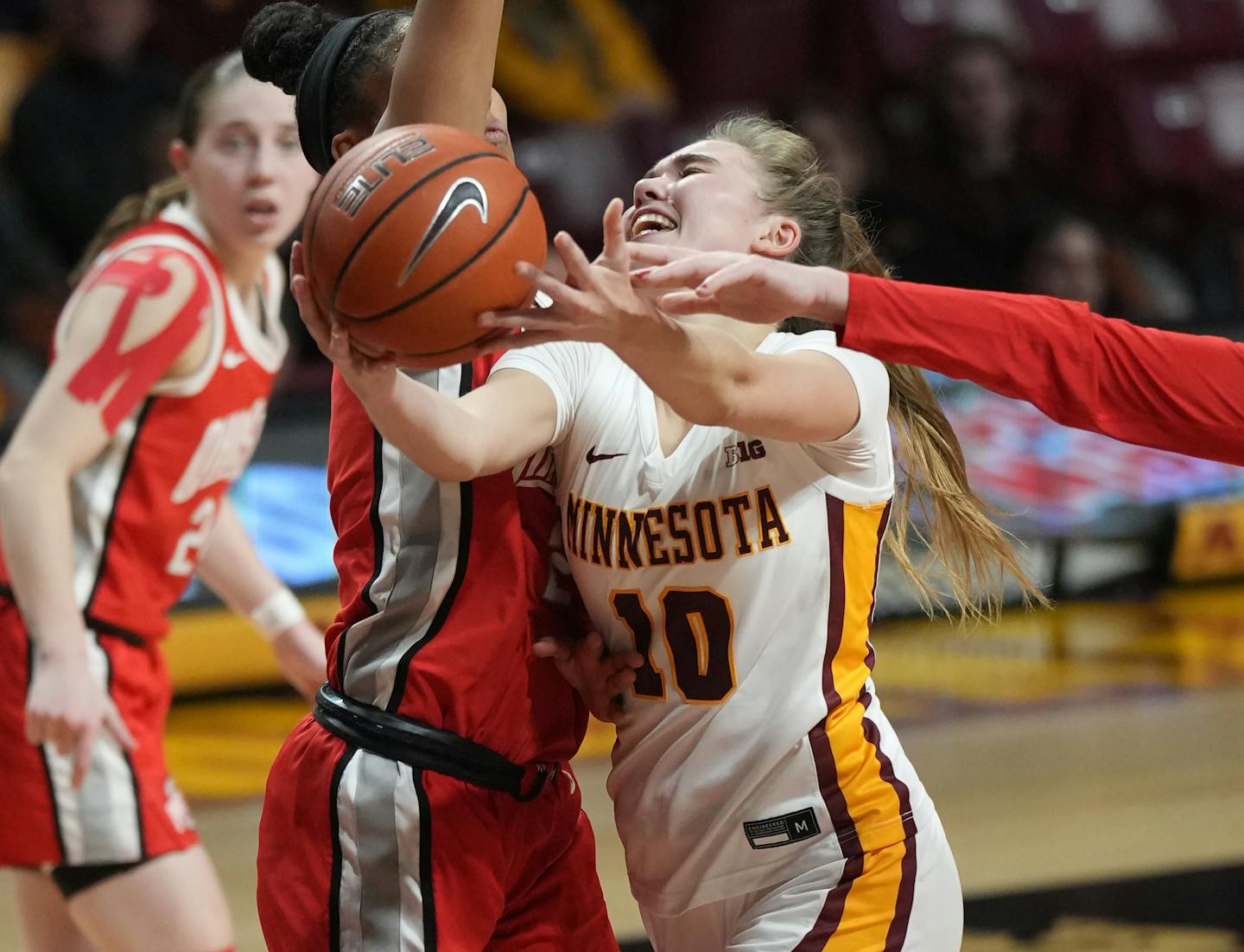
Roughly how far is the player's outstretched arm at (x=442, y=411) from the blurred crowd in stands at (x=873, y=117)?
5262 millimetres

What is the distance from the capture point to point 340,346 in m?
2.00

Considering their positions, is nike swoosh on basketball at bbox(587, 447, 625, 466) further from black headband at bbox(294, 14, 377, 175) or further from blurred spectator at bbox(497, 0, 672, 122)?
blurred spectator at bbox(497, 0, 672, 122)

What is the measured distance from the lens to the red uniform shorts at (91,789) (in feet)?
11.0

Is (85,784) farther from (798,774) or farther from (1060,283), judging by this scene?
(1060,283)

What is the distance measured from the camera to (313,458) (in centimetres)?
708

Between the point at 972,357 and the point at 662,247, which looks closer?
the point at 662,247

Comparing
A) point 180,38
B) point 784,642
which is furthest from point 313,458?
point 784,642

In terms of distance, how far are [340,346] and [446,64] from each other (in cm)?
39

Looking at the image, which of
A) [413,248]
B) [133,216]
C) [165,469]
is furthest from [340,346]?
[133,216]

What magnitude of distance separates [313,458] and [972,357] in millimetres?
5081

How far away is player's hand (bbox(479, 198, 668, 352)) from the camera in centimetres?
195

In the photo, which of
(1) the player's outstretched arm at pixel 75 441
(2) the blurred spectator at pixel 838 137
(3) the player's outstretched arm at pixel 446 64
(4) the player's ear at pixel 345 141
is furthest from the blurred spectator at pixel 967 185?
(3) the player's outstretched arm at pixel 446 64

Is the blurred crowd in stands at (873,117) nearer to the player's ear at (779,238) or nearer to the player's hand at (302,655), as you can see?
the player's hand at (302,655)

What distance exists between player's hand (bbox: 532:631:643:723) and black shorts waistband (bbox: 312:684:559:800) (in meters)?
0.16
